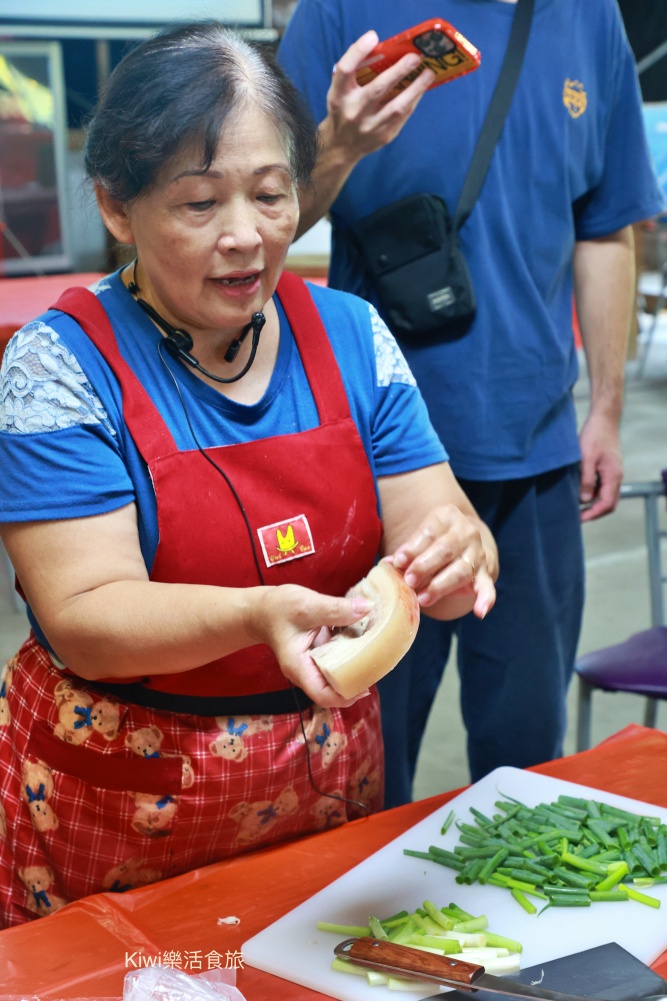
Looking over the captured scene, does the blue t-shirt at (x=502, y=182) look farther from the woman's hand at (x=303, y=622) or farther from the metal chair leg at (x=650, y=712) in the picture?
the woman's hand at (x=303, y=622)

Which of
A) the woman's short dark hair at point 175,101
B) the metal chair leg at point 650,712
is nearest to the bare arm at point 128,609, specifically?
the woman's short dark hair at point 175,101

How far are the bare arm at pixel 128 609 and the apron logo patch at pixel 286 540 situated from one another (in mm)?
167

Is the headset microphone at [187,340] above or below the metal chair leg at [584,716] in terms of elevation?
above

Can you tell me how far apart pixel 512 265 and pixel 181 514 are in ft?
3.31

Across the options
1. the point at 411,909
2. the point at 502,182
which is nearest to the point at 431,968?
the point at 411,909

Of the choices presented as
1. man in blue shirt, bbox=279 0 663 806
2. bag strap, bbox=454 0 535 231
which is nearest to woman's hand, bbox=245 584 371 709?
man in blue shirt, bbox=279 0 663 806

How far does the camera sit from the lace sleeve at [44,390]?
1.35 m

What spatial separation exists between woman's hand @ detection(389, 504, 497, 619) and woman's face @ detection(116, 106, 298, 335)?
1.19 ft

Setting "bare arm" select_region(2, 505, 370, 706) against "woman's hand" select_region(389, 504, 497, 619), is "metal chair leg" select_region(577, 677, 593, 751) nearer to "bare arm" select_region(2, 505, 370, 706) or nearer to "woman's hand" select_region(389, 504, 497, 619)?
"woman's hand" select_region(389, 504, 497, 619)

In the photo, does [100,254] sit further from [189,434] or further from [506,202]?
[189,434]

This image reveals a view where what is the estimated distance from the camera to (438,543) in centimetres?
135

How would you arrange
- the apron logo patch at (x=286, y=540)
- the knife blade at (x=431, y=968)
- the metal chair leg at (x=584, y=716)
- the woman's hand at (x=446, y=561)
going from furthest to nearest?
the metal chair leg at (x=584, y=716), the apron logo patch at (x=286, y=540), the woman's hand at (x=446, y=561), the knife blade at (x=431, y=968)

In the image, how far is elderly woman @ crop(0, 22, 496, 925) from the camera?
4.34 ft

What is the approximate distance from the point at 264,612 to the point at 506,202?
119cm
